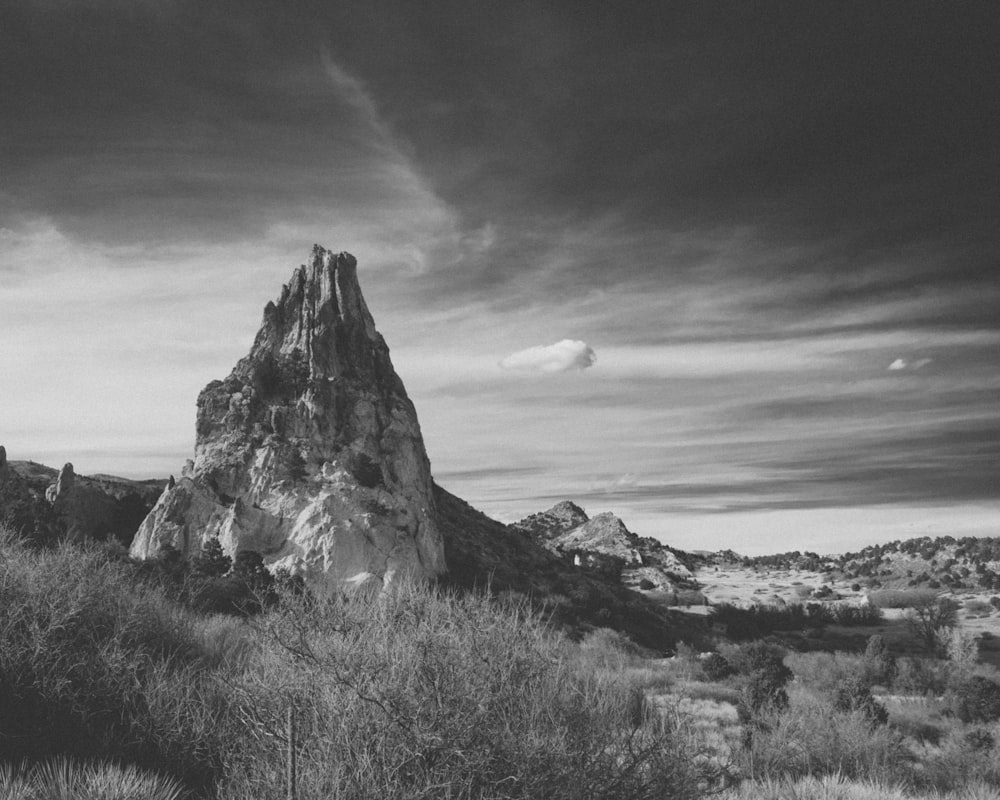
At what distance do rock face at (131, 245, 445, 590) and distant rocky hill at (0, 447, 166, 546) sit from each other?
4962mm

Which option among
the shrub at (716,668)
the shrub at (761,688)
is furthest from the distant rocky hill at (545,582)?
the shrub at (761,688)

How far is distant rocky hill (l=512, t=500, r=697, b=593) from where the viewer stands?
88.4m

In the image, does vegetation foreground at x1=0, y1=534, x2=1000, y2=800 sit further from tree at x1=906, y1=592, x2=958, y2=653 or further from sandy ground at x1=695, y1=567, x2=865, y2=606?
sandy ground at x1=695, y1=567, x2=865, y2=606

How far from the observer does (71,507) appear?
46781mm

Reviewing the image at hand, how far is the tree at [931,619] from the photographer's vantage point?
172 feet

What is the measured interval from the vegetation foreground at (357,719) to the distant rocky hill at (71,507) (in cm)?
2696

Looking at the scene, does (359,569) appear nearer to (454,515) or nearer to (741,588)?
(454,515)

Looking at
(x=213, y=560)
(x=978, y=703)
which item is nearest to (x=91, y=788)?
(x=978, y=703)

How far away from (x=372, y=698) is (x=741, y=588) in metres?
102

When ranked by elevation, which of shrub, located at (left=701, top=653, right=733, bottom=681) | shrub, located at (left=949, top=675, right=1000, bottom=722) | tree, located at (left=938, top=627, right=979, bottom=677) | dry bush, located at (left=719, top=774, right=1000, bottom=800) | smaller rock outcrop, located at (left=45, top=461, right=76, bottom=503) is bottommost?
tree, located at (left=938, top=627, right=979, bottom=677)

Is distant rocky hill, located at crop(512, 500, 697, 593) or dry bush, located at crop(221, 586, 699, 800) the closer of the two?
dry bush, located at crop(221, 586, 699, 800)

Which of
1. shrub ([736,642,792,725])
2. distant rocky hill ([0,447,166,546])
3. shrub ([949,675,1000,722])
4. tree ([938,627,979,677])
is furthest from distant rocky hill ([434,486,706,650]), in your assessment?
distant rocky hill ([0,447,166,546])

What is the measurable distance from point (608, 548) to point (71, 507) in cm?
8108

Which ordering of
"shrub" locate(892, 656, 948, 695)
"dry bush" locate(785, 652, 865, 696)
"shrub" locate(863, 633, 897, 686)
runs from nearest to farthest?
"dry bush" locate(785, 652, 865, 696) → "shrub" locate(892, 656, 948, 695) → "shrub" locate(863, 633, 897, 686)
